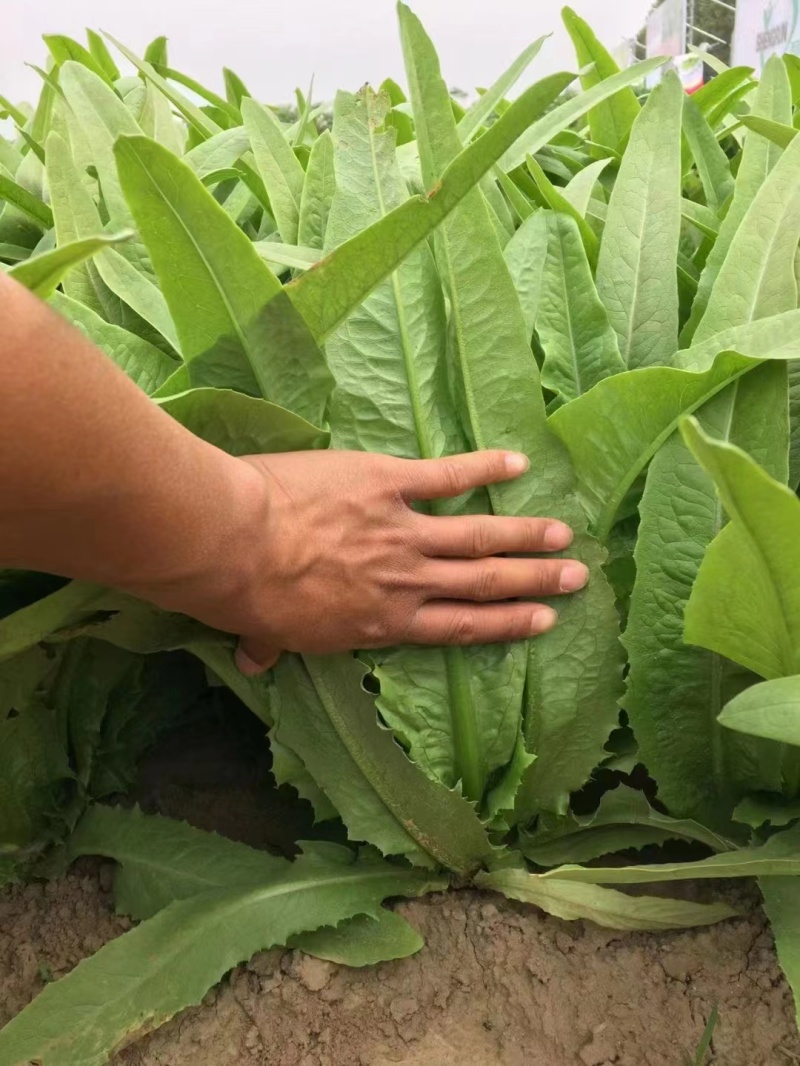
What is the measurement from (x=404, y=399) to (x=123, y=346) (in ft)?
0.68

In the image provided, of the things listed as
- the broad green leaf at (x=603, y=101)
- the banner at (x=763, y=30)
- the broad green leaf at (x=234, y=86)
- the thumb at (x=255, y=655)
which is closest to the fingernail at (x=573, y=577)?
the thumb at (x=255, y=655)

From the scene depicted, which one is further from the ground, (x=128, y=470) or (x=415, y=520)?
(x=128, y=470)

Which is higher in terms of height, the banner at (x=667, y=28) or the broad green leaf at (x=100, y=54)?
the broad green leaf at (x=100, y=54)

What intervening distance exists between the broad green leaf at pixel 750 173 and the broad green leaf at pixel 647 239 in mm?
22

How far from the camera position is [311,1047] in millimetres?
599

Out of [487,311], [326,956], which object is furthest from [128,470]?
[326,956]

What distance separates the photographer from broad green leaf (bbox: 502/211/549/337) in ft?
2.16

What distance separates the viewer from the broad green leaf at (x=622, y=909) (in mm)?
612

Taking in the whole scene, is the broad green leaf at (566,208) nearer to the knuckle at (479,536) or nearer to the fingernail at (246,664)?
the knuckle at (479,536)

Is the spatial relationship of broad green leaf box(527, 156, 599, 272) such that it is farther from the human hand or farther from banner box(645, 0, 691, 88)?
banner box(645, 0, 691, 88)

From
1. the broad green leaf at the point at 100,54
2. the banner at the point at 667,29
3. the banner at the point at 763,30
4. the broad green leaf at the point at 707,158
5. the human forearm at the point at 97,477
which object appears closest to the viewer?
the human forearm at the point at 97,477

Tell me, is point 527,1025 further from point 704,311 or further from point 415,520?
point 704,311

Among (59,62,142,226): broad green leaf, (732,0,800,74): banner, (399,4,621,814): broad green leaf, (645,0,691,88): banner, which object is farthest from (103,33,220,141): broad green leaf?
(645,0,691,88): banner

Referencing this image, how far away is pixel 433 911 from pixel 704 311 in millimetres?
491
